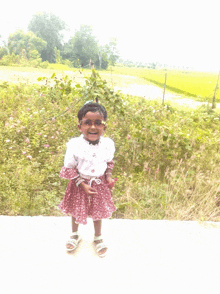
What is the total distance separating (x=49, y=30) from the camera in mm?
5258

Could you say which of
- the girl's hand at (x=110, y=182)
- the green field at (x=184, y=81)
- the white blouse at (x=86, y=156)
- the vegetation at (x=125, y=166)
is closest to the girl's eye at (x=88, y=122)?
the white blouse at (x=86, y=156)

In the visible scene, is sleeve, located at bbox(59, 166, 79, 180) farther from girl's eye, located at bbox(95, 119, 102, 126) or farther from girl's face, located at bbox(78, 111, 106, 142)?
girl's eye, located at bbox(95, 119, 102, 126)

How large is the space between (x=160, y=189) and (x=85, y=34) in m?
3.22

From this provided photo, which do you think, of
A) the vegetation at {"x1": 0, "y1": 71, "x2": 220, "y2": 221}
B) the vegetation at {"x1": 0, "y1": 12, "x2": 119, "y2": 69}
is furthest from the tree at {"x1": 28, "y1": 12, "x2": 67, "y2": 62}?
the vegetation at {"x1": 0, "y1": 71, "x2": 220, "y2": 221}

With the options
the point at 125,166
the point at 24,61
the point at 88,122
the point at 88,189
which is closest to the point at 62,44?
the point at 24,61

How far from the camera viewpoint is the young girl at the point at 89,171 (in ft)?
5.96

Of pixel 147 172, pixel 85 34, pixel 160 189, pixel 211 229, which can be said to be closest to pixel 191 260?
pixel 211 229

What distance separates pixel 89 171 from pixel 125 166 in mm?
1395

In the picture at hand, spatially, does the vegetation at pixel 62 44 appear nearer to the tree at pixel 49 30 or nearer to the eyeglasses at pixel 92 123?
the tree at pixel 49 30

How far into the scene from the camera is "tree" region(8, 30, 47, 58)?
Answer: 5.03 metres

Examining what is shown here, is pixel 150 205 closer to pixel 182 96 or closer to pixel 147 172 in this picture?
pixel 147 172

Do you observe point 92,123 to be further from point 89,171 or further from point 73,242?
point 73,242

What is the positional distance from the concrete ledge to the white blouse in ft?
2.08

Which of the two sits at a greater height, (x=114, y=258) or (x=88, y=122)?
(x=88, y=122)
